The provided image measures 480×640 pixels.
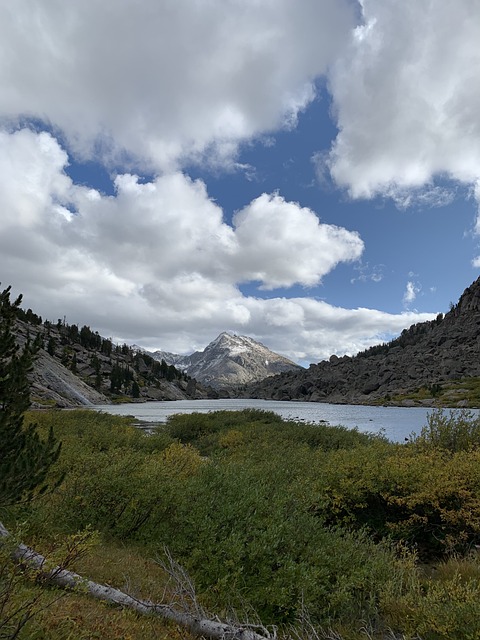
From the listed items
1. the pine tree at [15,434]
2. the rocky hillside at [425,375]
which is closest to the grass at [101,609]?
the pine tree at [15,434]

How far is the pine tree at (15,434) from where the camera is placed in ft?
26.8

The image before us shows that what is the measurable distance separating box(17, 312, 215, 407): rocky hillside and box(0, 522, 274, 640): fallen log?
2402 inches

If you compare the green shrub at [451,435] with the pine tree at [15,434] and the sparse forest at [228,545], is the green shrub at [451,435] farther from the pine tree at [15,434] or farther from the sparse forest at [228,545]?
the pine tree at [15,434]

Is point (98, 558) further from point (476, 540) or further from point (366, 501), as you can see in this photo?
point (476, 540)

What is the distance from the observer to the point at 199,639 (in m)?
5.73

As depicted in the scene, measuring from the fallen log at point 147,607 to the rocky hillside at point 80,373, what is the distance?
6100 centimetres

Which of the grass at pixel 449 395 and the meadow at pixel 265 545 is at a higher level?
the grass at pixel 449 395

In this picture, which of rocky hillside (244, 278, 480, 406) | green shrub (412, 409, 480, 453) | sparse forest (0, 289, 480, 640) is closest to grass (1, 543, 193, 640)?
sparse forest (0, 289, 480, 640)

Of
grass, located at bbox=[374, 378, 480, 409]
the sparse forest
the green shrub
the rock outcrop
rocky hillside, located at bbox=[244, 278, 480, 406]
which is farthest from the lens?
rocky hillside, located at bbox=[244, 278, 480, 406]

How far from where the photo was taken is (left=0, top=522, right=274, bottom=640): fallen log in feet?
18.0

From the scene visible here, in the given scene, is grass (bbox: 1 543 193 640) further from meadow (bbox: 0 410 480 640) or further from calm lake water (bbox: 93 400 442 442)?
calm lake water (bbox: 93 400 442 442)

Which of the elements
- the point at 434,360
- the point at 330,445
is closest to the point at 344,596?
the point at 330,445

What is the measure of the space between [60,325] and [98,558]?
661ft

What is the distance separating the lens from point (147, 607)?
6297 millimetres
